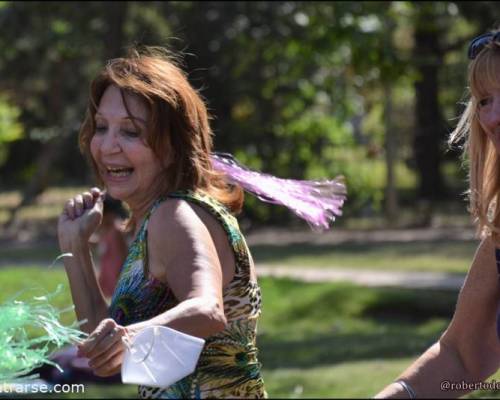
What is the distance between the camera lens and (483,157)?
2.75 metres

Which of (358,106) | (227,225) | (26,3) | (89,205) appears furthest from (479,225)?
(358,106)

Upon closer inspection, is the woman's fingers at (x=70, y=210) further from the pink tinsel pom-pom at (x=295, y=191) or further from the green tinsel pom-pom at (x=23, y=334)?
the green tinsel pom-pom at (x=23, y=334)

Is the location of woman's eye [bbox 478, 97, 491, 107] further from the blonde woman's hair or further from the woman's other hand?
the woman's other hand

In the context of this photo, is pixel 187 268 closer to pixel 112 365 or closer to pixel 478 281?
pixel 112 365

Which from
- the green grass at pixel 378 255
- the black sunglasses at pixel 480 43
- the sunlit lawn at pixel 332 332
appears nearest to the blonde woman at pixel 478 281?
the black sunglasses at pixel 480 43

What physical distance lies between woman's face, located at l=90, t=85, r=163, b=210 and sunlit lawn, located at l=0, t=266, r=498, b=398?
3.17 m

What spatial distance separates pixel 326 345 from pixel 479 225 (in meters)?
6.09

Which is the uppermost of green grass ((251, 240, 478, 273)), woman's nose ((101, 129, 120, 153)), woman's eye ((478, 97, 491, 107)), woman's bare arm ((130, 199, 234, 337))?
woman's eye ((478, 97, 491, 107))

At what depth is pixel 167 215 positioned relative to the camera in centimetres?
283

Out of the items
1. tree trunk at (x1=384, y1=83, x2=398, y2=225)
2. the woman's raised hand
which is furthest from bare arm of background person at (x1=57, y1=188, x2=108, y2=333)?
tree trunk at (x1=384, y1=83, x2=398, y2=225)

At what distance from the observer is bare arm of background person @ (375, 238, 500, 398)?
278 centimetres

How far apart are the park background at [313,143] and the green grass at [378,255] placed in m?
0.04

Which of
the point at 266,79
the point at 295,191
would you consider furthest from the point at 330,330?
the point at 266,79

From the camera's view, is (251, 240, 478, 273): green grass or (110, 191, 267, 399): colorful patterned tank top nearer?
(110, 191, 267, 399): colorful patterned tank top
